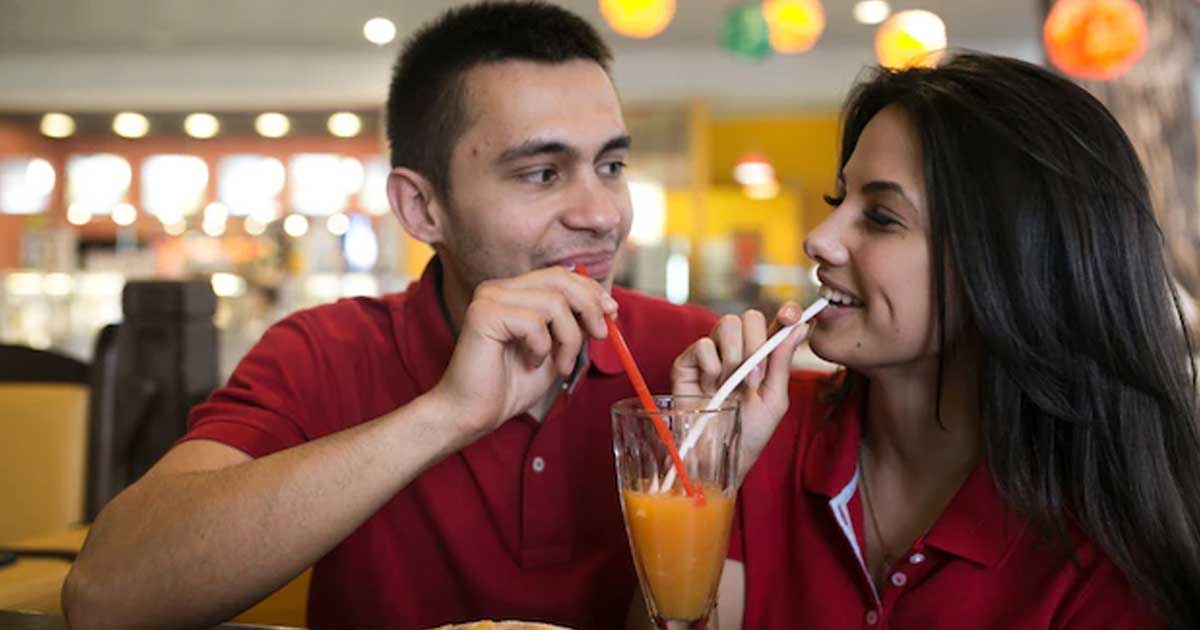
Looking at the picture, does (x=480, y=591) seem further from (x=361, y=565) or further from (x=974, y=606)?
(x=974, y=606)

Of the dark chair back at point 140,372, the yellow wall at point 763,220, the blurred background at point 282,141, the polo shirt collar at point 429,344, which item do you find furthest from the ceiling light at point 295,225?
the polo shirt collar at point 429,344

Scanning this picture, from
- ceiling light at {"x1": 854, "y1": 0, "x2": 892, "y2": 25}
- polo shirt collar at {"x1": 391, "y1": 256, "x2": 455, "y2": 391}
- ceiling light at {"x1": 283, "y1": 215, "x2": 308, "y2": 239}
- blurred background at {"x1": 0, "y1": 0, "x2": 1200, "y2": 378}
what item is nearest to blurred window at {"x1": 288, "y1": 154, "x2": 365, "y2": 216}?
blurred background at {"x1": 0, "y1": 0, "x2": 1200, "y2": 378}

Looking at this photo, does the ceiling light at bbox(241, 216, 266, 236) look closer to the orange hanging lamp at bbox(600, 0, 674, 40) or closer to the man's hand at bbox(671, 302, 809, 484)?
the orange hanging lamp at bbox(600, 0, 674, 40)

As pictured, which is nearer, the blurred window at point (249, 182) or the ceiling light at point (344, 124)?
the ceiling light at point (344, 124)

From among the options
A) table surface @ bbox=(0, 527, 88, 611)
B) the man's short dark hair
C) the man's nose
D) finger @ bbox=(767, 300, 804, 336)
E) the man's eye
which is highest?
the man's short dark hair

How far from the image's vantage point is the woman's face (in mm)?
1311

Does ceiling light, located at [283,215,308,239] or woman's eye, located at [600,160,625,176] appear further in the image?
ceiling light, located at [283,215,308,239]

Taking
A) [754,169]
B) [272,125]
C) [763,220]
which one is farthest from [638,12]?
[763,220]

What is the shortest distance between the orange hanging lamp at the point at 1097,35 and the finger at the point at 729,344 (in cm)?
328

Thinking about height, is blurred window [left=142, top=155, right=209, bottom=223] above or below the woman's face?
above

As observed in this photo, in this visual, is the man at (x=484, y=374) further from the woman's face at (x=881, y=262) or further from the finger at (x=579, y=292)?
the woman's face at (x=881, y=262)

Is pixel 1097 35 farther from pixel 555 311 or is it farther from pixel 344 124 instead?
pixel 344 124

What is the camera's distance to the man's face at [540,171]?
1.67 metres

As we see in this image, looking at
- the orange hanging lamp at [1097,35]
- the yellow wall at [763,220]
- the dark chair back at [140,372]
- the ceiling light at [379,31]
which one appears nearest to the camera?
the dark chair back at [140,372]
